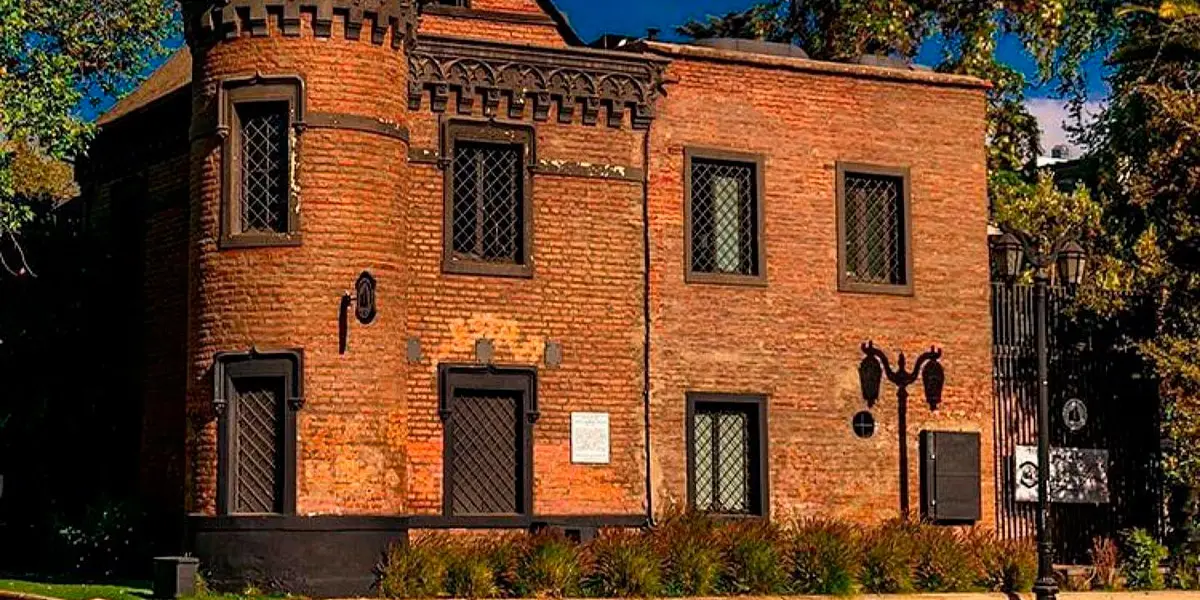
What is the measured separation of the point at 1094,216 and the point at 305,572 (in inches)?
748

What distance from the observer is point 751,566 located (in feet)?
81.8

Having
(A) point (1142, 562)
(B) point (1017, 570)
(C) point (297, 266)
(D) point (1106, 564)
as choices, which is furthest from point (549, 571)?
(A) point (1142, 562)

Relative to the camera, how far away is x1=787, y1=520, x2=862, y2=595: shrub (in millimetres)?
25266

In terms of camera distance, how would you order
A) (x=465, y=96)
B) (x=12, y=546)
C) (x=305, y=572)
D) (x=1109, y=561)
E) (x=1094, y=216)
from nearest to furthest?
(x=305, y=572) → (x=465, y=96) → (x=1109, y=561) → (x=12, y=546) → (x=1094, y=216)

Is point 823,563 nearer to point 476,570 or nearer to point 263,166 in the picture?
point 476,570

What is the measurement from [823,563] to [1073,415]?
6.85 m

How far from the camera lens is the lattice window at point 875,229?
2892 cm

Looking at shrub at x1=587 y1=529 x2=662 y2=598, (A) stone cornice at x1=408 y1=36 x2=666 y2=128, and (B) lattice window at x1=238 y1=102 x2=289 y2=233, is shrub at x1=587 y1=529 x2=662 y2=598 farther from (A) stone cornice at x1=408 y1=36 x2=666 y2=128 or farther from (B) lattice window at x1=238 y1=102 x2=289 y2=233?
(A) stone cornice at x1=408 y1=36 x2=666 y2=128

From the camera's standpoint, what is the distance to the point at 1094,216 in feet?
121

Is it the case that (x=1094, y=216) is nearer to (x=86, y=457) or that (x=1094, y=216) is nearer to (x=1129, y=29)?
(x=1129, y=29)

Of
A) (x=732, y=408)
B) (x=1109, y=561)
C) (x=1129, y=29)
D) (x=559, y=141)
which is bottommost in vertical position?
(x=1109, y=561)

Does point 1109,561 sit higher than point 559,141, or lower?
lower

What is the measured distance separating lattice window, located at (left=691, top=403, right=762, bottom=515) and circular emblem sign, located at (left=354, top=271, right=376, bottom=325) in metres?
5.30

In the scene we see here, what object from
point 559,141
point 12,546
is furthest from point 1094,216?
point 12,546
